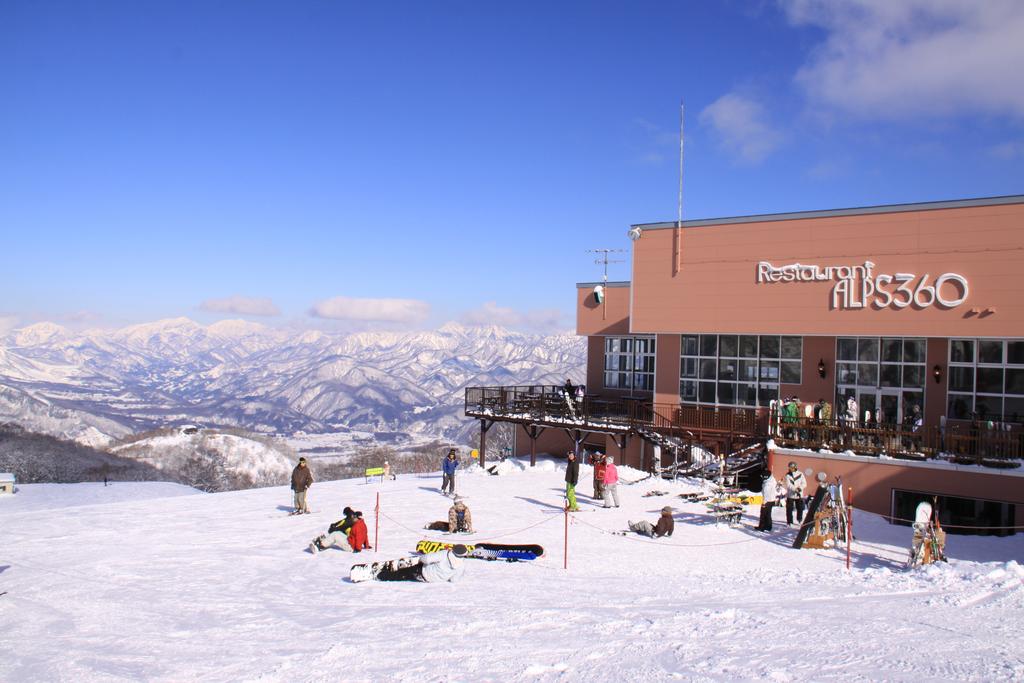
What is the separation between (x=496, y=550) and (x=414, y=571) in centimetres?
220

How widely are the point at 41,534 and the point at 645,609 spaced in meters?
14.3

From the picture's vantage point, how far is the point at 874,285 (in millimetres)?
22688

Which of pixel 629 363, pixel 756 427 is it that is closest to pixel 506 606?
pixel 756 427

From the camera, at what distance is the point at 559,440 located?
1442 inches

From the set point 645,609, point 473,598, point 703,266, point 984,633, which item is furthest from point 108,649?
point 703,266

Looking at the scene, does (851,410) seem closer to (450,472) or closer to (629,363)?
(450,472)

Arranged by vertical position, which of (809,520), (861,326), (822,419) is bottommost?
(809,520)

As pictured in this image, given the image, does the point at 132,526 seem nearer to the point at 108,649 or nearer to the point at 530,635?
the point at 108,649

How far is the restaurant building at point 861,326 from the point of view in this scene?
2044 centimetres

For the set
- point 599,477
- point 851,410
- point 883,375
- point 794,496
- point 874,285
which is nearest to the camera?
point 794,496

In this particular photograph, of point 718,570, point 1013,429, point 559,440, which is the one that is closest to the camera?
point 718,570

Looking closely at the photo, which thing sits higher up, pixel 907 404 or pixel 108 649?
pixel 907 404

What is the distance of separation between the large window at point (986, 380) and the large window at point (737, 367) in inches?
181

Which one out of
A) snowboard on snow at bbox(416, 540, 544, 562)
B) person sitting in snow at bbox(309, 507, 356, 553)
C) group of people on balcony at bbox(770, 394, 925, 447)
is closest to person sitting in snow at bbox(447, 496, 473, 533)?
snowboard on snow at bbox(416, 540, 544, 562)
